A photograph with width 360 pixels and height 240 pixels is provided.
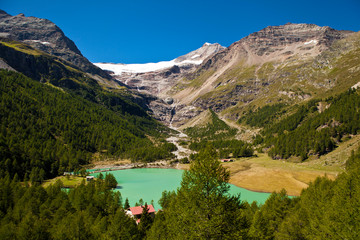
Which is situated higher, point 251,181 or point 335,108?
point 335,108

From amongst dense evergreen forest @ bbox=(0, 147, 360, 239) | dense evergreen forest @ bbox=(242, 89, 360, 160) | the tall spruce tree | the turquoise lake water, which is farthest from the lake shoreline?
the tall spruce tree

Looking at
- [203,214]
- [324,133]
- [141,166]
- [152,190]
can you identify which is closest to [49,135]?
[141,166]

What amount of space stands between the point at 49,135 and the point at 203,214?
14288cm

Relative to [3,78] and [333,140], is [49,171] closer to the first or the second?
[3,78]

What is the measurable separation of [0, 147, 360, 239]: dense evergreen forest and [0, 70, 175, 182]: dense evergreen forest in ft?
140

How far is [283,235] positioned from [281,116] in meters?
181

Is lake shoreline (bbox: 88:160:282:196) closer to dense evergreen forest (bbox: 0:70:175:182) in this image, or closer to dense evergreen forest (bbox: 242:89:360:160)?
dense evergreen forest (bbox: 0:70:175:182)

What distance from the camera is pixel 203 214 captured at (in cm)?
1220

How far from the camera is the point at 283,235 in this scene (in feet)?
81.5

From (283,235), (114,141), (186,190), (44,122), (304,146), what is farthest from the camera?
(114,141)

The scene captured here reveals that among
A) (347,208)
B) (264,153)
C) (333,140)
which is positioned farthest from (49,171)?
(333,140)

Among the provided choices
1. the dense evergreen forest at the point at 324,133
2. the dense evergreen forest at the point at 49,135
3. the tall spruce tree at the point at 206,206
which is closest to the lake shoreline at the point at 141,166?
the dense evergreen forest at the point at 49,135

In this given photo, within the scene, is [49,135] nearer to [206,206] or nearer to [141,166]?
[141,166]


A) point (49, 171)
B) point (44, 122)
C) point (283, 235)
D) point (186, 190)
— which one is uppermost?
point (44, 122)
